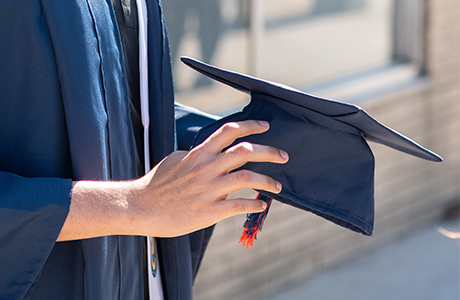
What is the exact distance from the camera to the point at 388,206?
394 cm

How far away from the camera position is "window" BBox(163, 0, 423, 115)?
10.1 feet

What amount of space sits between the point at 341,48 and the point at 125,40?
2.85 meters

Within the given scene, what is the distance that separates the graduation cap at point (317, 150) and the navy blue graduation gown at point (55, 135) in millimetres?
186

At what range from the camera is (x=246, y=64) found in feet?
10.9

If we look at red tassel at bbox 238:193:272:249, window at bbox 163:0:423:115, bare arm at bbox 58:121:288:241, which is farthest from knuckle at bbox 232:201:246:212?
window at bbox 163:0:423:115

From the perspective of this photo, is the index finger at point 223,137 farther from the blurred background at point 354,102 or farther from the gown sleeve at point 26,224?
the blurred background at point 354,102

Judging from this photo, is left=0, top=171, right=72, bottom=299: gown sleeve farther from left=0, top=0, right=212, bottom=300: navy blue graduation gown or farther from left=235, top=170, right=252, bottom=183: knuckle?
left=235, top=170, right=252, bottom=183: knuckle

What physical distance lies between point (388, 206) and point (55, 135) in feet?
10.6

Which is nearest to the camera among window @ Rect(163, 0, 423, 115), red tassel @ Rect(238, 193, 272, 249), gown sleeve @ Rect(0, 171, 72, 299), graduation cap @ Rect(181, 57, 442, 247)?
gown sleeve @ Rect(0, 171, 72, 299)

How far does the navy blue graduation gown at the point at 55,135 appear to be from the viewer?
0.95 metres

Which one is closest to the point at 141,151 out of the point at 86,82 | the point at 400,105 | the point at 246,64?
the point at 86,82

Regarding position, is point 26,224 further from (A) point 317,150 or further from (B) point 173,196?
(A) point 317,150

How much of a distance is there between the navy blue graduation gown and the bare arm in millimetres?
42

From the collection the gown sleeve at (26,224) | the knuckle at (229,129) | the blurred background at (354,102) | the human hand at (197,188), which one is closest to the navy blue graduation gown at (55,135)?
the gown sleeve at (26,224)
